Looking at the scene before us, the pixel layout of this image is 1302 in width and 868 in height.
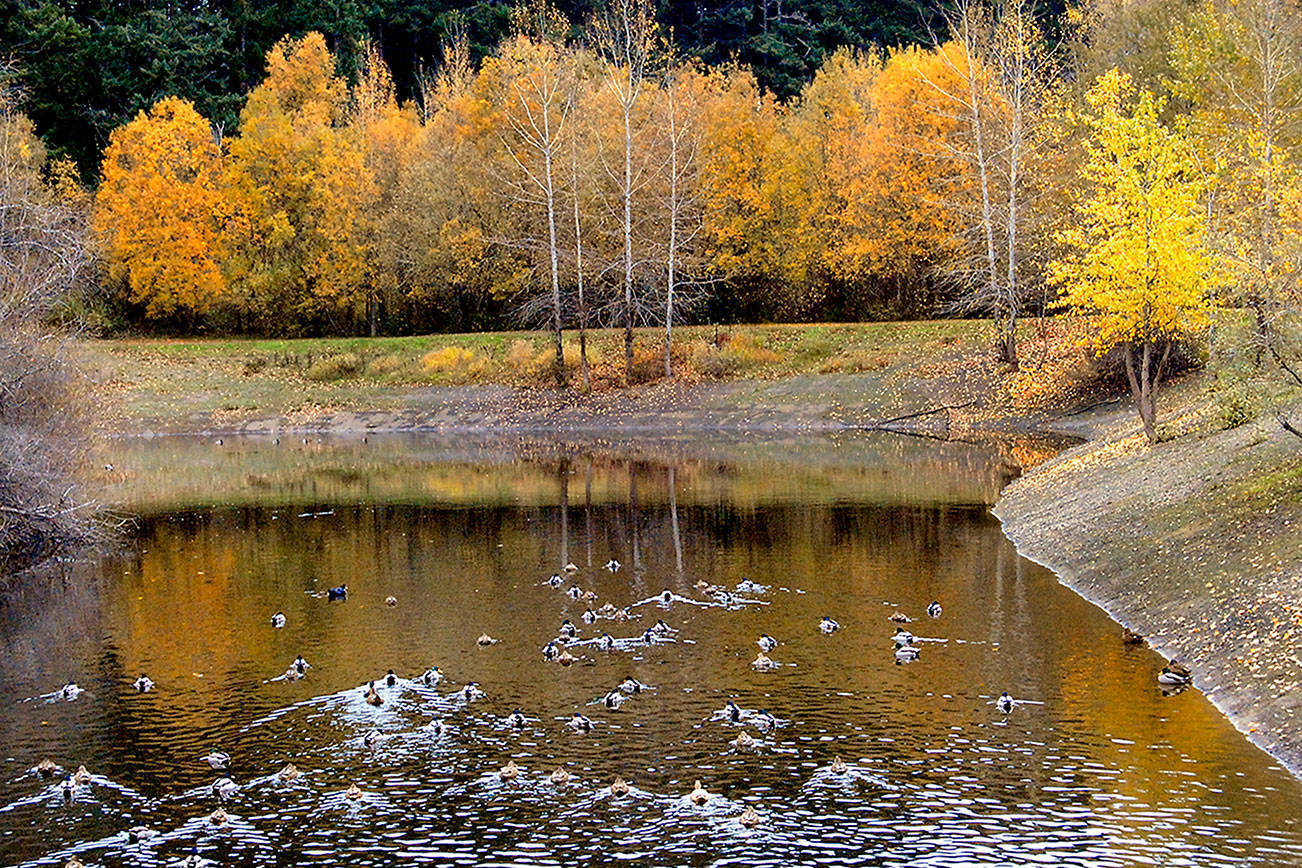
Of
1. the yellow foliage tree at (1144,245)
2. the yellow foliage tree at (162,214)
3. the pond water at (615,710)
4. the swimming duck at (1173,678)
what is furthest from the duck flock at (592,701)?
the yellow foliage tree at (162,214)

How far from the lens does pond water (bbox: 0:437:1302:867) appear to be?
1791 centimetres

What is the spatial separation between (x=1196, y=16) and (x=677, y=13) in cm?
6889

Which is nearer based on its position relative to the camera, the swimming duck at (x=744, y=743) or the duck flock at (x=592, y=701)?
the duck flock at (x=592, y=701)

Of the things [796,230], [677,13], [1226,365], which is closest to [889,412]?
[796,230]

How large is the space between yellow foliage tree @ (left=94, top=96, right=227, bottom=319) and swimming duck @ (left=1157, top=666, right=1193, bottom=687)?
244ft

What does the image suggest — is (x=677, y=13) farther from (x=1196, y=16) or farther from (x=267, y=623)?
(x=267, y=623)

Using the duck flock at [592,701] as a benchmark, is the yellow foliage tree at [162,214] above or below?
above

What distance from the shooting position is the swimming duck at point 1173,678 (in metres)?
23.2

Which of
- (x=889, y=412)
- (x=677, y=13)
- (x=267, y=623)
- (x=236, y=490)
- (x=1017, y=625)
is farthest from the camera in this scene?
(x=677, y=13)

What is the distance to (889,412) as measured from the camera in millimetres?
67625

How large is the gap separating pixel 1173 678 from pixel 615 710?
9500mm

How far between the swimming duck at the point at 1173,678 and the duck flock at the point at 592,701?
0.02 meters

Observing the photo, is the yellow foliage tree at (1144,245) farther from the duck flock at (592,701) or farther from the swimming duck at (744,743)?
the swimming duck at (744,743)

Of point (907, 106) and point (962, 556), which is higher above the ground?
point (907, 106)
